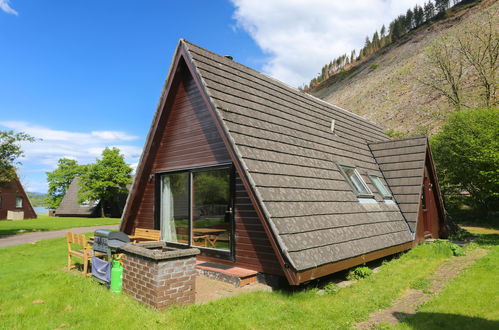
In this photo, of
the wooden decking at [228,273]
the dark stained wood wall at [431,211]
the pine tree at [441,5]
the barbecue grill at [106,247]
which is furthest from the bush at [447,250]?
the pine tree at [441,5]

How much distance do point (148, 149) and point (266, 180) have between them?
5025 millimetres

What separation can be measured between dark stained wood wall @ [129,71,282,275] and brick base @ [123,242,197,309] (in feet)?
5.88

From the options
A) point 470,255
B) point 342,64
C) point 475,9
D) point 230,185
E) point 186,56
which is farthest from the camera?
point 342,64

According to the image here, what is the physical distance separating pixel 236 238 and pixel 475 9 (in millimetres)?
75504

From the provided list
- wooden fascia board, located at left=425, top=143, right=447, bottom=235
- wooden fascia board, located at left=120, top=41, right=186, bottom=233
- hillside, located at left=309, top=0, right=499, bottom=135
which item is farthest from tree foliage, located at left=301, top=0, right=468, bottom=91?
wooden fascia board, located at left=120, top=41, right=186, bottom=233

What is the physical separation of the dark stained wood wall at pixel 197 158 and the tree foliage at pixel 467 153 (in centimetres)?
1566

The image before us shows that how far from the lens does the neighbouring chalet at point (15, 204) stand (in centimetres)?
3734

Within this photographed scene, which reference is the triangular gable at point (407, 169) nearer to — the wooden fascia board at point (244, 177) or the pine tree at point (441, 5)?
the wooden fascia board at point (244, 177)

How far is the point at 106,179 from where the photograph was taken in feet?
135

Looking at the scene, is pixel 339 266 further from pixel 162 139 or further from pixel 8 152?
pixel 8 152

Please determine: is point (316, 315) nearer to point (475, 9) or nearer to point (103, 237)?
point (103, 237)

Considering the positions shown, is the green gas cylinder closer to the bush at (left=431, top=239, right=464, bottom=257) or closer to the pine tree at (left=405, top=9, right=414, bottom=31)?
the bush at (left=431, top=239, right=464, bottom=257)

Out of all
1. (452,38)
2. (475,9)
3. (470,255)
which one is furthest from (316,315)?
(475,9)

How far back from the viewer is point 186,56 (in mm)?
8305
